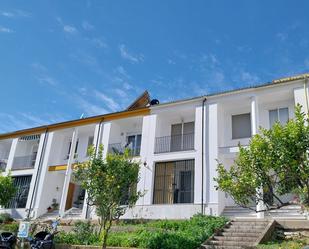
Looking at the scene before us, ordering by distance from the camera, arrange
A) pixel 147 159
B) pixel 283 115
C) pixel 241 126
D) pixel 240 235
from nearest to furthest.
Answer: pixel 240 235 → pixel 283 115 → pixel 241 126 → pixel 147 159

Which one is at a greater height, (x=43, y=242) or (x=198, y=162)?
(x=198, y=162)

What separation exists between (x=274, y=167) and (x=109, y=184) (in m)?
6.36

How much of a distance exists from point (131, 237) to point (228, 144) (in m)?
9.36

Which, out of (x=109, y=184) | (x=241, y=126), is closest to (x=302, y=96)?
(x=241, y=126)

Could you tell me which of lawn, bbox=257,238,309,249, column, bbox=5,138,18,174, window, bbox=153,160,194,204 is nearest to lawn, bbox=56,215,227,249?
lawn, bbox=257,238,309,249

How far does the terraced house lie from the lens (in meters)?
19.1

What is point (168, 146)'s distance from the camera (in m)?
21.9

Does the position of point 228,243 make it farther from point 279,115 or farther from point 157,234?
point 279,115

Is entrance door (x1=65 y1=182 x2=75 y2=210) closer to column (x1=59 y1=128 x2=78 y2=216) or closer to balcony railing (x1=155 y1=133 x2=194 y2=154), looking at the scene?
column (x1=59 y1=128 x2=78 y2=216)

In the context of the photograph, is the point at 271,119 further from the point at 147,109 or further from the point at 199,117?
the point at 147,109

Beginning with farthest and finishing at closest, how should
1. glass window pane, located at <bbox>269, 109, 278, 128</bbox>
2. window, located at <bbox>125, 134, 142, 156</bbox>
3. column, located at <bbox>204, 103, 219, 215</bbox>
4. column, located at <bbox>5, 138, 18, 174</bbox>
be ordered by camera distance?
column, located at <bbox>5, 138, 18, 174</bbox> → window, located at <bbox>125, 134, 142, 156</bbox> → glass window pane, located at <bbox>269, 109, 278, 128</bbox> → column, located at <bbox>204, 103, 219, 215</bbox>

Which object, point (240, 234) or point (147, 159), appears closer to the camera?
point (240, 234)

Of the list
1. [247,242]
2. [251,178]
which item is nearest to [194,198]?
[247,242]

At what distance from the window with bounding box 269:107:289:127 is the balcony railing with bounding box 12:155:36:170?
19089 mm
